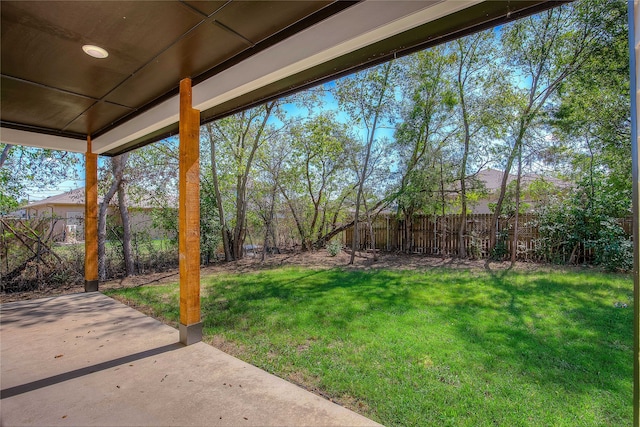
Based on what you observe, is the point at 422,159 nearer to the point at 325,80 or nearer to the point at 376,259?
the point at 376,259

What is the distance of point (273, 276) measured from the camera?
20.4ft

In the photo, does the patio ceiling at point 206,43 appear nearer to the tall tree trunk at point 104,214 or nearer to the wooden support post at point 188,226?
the wooden support post at point 188,226

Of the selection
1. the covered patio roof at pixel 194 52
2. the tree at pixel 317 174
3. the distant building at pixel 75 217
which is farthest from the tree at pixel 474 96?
the distant building at pixel 75 217

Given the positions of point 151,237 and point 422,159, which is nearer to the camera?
point 151,237

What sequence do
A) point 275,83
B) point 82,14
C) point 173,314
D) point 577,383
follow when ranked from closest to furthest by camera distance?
point 82,14
point 577,383
point 275,83
point 173,314

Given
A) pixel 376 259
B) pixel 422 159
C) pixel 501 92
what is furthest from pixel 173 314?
pixel 501 92

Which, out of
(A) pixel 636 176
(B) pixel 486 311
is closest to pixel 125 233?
(B) pixel 486 311

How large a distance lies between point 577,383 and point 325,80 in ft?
10.6

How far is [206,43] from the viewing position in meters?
2.45

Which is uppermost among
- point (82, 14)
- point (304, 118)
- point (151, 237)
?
point (304, 118)

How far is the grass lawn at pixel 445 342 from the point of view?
2.01m

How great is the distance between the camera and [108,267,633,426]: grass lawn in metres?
2.01

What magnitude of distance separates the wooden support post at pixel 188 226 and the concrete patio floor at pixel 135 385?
0.25m

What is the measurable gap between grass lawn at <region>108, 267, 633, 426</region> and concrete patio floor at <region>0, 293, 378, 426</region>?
0.82 feet
